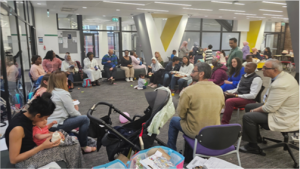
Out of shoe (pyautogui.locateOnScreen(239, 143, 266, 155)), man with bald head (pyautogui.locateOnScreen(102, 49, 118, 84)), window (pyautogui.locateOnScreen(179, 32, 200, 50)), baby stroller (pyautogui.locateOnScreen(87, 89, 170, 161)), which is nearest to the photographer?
baby stroller (pyautogui.locateOnScreen(87, 89, 170, 161))

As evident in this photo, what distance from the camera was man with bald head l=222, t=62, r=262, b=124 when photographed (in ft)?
12.4

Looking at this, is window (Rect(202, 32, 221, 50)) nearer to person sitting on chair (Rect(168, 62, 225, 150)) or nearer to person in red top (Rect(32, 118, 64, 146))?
person sitting on chair (Rect(168, 62, 225, 150))

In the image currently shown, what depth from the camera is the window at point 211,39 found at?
15.8 meters

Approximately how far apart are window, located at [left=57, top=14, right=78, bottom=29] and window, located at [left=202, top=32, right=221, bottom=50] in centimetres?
892

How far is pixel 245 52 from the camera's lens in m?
10.0

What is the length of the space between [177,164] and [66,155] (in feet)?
3.80

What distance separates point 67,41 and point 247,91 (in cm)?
1042

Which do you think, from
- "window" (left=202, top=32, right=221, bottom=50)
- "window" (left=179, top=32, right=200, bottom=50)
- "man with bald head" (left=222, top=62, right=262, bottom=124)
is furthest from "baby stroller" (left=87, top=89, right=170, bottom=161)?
"window" (left=202, top=32, right=221, bottom=50)

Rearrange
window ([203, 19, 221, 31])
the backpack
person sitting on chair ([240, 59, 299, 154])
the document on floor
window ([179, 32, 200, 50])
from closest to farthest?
the document on floor → person sitting on chair ([240, 59, 299, 154]) → the backpack → window ([179, 32, 200, 50]) → window ([203, 19, 221, 31])

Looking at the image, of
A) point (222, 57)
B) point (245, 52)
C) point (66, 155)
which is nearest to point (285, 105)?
point (66, 155)

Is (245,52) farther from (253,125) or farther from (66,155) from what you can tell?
(66,155)

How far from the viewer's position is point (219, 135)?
2.13 m

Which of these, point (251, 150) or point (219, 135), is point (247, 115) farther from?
point (219, 135)

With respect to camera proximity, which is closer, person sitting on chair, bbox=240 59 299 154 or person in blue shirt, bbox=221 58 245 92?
person sitting on chair, bbox=240 59 299 154
